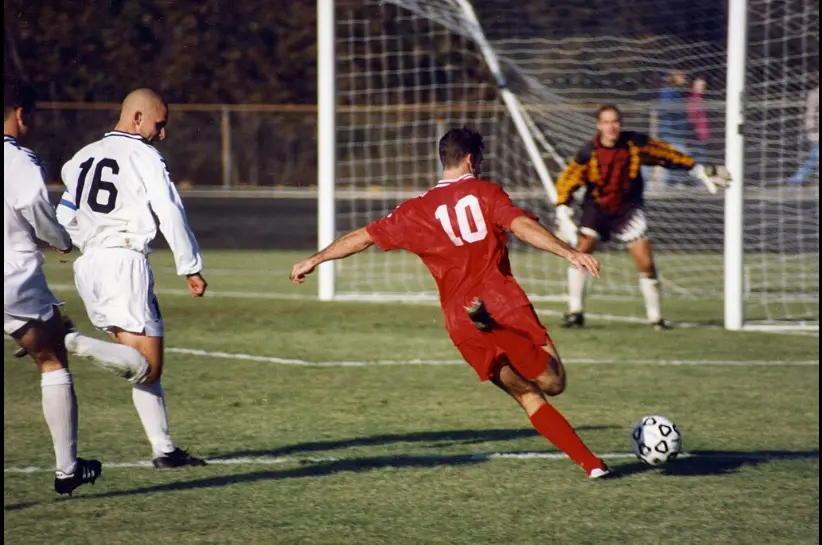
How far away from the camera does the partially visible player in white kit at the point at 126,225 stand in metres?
6.32

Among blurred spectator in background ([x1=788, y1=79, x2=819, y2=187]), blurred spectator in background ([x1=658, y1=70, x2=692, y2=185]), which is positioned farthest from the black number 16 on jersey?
blurred spectator in background ([x1=658, y1=70, x2=692, y2=185])

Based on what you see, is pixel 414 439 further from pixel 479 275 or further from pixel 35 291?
pixel 35 291

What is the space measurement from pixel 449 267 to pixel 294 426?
6.04 ft

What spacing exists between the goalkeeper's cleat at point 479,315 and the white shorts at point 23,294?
181 cm

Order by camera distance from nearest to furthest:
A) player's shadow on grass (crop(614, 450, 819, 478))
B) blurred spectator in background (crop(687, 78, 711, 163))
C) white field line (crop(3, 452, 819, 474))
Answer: player's shadow on grass (crop(614, 450, 819, 478)) → white field line (crop(3, 452, 819, 474)) → blurred spectator in background (crop(687, 78, 711, 163))

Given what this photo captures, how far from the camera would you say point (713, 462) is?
6.96 metres

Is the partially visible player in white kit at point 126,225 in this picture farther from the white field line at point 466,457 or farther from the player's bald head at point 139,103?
the white field line at point 466,457

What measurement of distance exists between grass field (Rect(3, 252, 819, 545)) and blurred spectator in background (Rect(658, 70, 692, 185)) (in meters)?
7.43

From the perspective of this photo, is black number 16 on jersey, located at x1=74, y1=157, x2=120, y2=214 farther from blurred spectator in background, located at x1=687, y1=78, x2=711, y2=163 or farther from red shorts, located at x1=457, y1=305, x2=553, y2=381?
blurred spectator in background, located at x1=687, y1=78, x2=711, y2=163

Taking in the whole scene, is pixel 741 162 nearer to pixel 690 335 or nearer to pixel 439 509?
pixel 690 335

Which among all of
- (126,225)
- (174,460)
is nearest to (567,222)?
(174,460)

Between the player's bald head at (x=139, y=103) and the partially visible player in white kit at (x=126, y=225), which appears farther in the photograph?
the player's bald head at (x=139, y=103)

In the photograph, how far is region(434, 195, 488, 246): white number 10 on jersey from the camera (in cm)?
637

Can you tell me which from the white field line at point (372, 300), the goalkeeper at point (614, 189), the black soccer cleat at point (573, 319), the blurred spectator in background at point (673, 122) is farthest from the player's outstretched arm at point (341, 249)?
the blurred spectator in background at point (673, 122)
